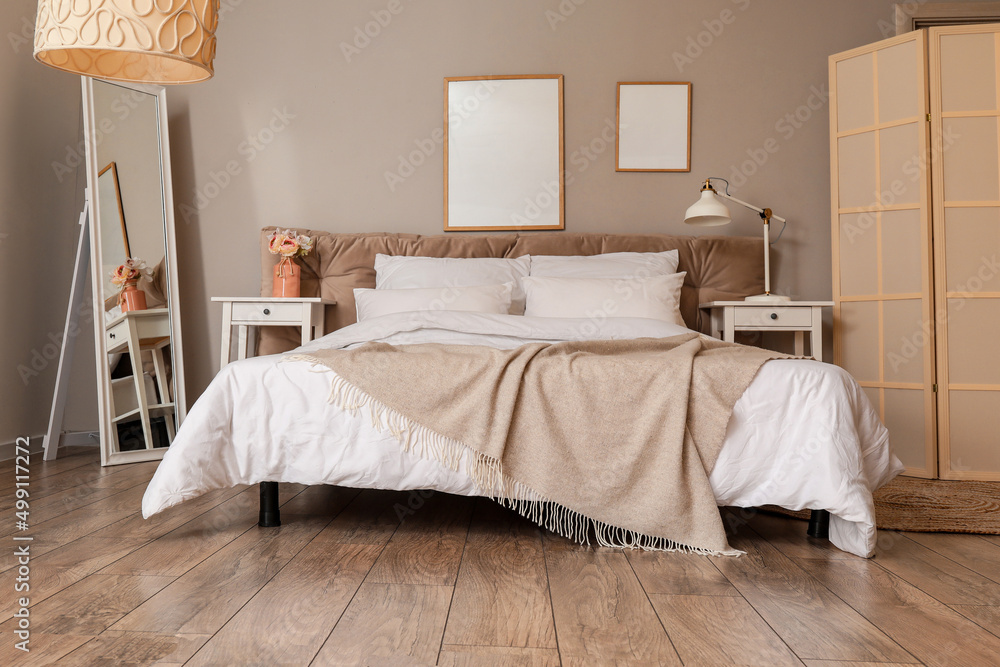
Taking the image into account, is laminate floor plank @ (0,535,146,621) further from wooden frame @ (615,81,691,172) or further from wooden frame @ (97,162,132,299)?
wooden frame @ (615,81,691,172)

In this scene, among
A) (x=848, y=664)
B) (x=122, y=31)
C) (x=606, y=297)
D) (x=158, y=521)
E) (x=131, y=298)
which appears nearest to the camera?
(x=848, y=664)

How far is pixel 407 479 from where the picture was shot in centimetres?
191

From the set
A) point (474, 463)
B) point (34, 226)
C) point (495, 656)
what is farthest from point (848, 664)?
point (34, 226)

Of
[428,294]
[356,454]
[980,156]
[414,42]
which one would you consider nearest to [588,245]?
[428,294]

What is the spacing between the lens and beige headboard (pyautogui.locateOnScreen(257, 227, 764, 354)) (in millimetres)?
3506

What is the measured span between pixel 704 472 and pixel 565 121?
95.4 inches

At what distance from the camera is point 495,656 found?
1211 millimetres

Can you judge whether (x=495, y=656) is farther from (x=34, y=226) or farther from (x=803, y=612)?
(x=34, y=226)

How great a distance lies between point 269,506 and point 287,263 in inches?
65.7

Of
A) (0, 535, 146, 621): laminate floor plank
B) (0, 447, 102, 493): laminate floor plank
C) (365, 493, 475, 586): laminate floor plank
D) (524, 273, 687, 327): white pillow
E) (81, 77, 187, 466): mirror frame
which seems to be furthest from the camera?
(81, 77, 187, 466): mirror frame

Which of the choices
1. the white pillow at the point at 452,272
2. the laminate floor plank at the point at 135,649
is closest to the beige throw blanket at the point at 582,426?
the laminate floor plank at the point at 135,649

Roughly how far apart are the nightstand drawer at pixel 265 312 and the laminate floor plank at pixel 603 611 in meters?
1.96

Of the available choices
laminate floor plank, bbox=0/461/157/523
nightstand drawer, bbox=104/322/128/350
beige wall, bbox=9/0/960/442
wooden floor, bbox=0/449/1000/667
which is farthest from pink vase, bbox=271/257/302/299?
wooden floor, bbox=0/449/1000/667

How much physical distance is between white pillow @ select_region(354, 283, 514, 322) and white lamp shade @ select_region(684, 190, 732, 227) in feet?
3.07
